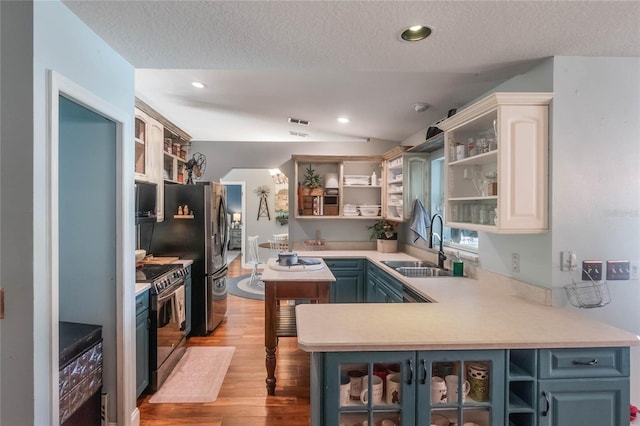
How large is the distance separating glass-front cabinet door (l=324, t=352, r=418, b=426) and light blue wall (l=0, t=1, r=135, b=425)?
1.18 metres

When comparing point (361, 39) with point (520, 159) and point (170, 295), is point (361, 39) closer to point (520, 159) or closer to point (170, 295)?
point (520, 159)

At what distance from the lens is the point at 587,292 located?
200 centimetres

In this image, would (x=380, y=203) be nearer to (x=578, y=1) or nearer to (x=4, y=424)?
(x=578, y=1)

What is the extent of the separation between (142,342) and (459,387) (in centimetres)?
224

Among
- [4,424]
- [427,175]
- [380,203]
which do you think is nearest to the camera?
[4,424]

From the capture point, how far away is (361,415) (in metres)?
1.54

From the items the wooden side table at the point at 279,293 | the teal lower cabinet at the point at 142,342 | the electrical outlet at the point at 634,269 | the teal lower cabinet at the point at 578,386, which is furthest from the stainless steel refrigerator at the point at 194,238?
the electrical outlet at the point at 634,269

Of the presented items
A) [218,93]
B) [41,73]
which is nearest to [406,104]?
[218,93]

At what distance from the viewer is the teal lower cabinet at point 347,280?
4172mm

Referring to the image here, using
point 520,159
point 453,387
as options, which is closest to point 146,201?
point 453,387

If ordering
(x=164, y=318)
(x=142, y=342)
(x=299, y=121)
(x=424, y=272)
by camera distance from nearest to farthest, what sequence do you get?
1. (x=142, y=342)
2. (x=164, y=318)
3. (x=424, y=272)
4. (x=299, y=121)

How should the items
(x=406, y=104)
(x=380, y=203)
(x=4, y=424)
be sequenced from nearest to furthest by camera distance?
(x=4, y=424)
(x=406, y=104)
(x=380, y=203)

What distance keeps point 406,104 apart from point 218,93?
183 centimetres

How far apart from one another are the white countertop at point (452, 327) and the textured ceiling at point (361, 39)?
1.44m
